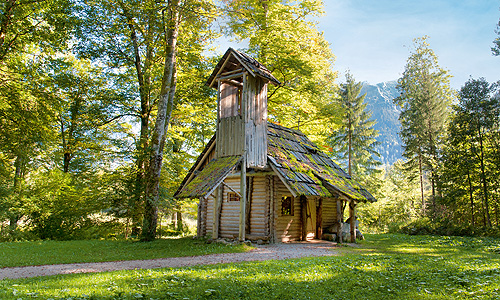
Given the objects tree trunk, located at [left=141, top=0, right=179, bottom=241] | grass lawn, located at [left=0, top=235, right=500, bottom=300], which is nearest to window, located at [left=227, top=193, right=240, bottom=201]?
tree trunk, located at [left=141, top=0, right=179, bottom=241]

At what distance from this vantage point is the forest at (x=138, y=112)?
16844 millimetres

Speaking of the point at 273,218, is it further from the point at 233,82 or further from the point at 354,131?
the point at 354,131

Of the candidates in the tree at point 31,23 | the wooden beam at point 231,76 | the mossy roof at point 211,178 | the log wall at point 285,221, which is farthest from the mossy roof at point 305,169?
the tree at point 31,23

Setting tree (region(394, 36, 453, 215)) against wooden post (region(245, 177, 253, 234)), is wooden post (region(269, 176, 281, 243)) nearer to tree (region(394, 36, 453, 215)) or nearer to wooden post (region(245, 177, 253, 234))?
wooden post (region(245, 177, 253, 234))

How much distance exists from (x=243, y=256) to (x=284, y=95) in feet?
52.2

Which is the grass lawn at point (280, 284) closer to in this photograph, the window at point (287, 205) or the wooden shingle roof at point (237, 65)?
the window at point (287, 205)

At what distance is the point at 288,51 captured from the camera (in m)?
23.8

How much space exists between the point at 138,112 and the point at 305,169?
12.0m

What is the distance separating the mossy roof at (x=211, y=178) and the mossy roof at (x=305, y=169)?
225 cm

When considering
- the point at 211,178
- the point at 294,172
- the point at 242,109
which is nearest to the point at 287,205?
the point at 294,172

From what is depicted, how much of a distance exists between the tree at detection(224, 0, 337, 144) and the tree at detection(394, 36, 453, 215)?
570 inches

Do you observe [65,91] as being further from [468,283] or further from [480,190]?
[480,190]

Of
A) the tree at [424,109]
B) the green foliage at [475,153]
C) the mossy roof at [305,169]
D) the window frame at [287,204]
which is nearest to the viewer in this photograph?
the mossy roof at [305,169]

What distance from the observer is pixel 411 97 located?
39750 mm
